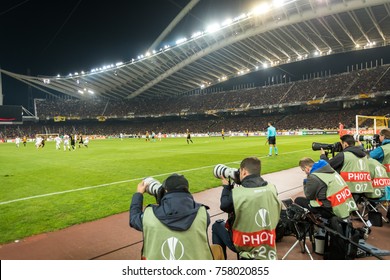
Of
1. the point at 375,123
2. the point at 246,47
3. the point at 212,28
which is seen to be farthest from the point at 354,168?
the point at 246,47

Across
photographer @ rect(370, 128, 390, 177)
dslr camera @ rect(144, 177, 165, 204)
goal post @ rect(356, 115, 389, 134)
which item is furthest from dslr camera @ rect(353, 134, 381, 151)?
dslr camera @ rect(144, 177, 165, 204)

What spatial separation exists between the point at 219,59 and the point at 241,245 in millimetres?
55231

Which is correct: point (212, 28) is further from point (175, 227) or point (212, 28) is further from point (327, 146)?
point (175, 227)

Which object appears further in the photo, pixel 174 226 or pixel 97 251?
pixel 97 251

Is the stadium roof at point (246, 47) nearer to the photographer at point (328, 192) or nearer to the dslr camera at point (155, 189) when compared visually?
the photographer at point (328, 192)

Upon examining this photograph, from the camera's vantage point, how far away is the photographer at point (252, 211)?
10.3ft

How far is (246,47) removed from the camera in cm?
4981

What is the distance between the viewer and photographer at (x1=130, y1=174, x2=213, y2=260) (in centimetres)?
250

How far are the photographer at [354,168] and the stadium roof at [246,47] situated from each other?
105 ft

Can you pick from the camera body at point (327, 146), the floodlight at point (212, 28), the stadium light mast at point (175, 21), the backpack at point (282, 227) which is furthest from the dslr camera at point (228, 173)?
the stadium light mast at point (175, 21)

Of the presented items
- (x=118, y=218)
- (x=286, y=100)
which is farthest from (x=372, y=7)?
(x=118, y=218)

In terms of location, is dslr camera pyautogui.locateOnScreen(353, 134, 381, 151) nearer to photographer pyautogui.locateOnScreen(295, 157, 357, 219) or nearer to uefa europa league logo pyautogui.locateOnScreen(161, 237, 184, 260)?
photographer pyautogui.locateOnScreen(295, 157, 357, 219)

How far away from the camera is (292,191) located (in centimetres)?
813

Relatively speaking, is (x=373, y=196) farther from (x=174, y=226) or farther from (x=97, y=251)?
(x=97, y=251)
